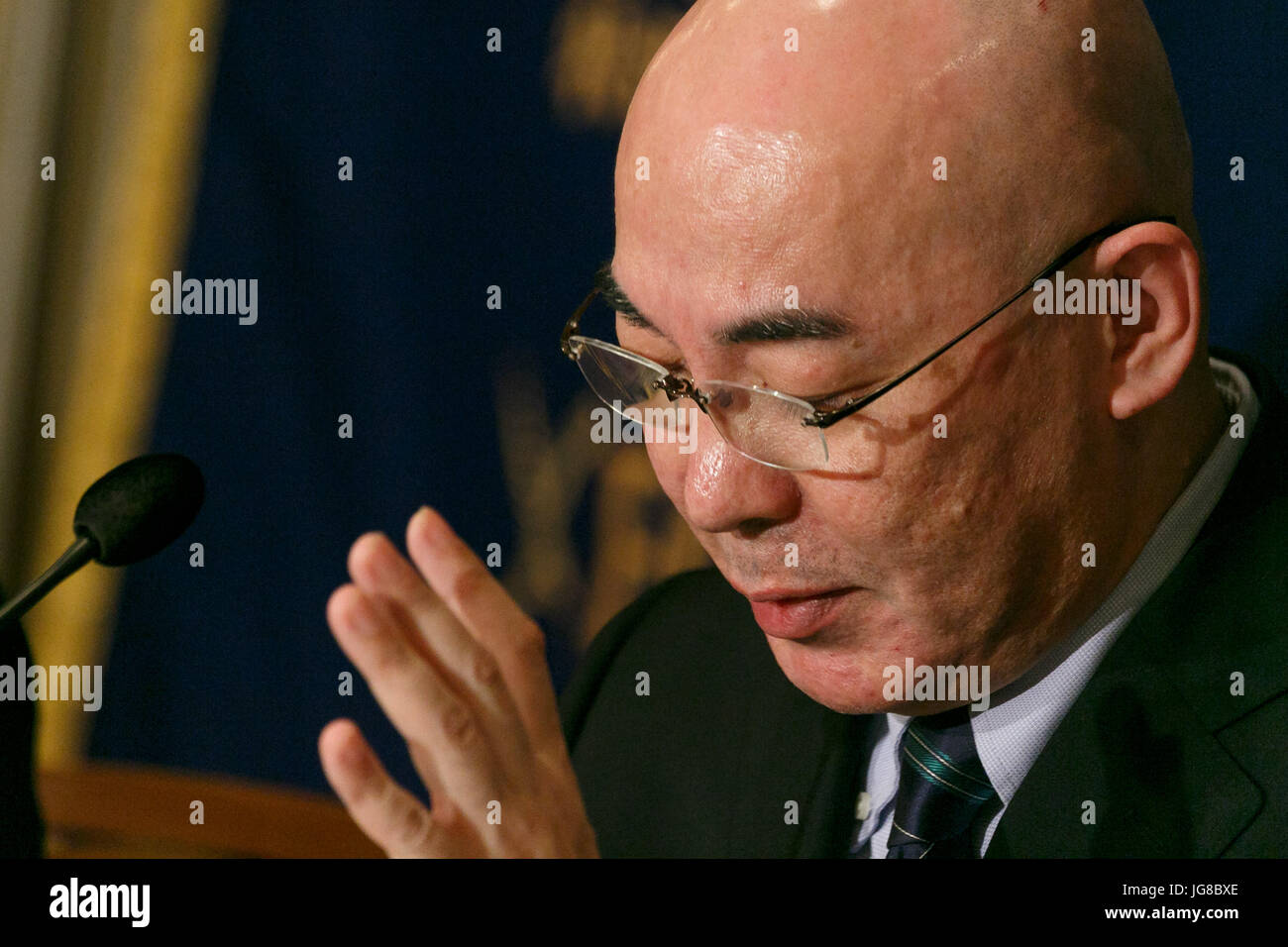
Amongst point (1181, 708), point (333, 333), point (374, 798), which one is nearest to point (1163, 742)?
point (1181, 708)

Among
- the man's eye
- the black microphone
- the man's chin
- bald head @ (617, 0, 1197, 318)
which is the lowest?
the man's chin

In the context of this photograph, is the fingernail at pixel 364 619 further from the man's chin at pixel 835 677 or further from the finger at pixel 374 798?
the man's chin at pixel 835 677

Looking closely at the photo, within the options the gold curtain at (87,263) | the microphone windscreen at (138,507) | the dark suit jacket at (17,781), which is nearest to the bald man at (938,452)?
the microphone windscreen at (138,507)

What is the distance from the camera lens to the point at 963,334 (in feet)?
3.02

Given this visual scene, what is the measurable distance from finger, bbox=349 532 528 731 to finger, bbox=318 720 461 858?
0.09 meters

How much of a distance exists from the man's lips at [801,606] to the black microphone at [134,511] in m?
0.45

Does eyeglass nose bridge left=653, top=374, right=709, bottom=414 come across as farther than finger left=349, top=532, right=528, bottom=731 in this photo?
Yes

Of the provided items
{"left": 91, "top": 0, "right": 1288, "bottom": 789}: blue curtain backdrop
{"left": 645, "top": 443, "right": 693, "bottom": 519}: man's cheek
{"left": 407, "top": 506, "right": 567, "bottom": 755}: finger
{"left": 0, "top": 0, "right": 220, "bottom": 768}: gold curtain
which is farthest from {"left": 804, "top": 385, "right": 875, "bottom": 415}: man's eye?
{"left": 0, "top": 0, "right": 220, "bottom": 768}: gold curtain

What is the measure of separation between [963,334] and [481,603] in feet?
1.34

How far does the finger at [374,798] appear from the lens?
0.81 metres

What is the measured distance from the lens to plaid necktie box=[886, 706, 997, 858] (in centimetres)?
109

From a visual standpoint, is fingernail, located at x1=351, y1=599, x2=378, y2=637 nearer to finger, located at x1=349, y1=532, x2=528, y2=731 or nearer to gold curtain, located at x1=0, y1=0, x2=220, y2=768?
finger, located at x1=349, y1=532, x2=528, y2=731

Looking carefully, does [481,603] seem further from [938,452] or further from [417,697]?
[938,452]

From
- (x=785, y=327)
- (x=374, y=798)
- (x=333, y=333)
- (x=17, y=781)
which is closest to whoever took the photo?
(x=374, y=798)
